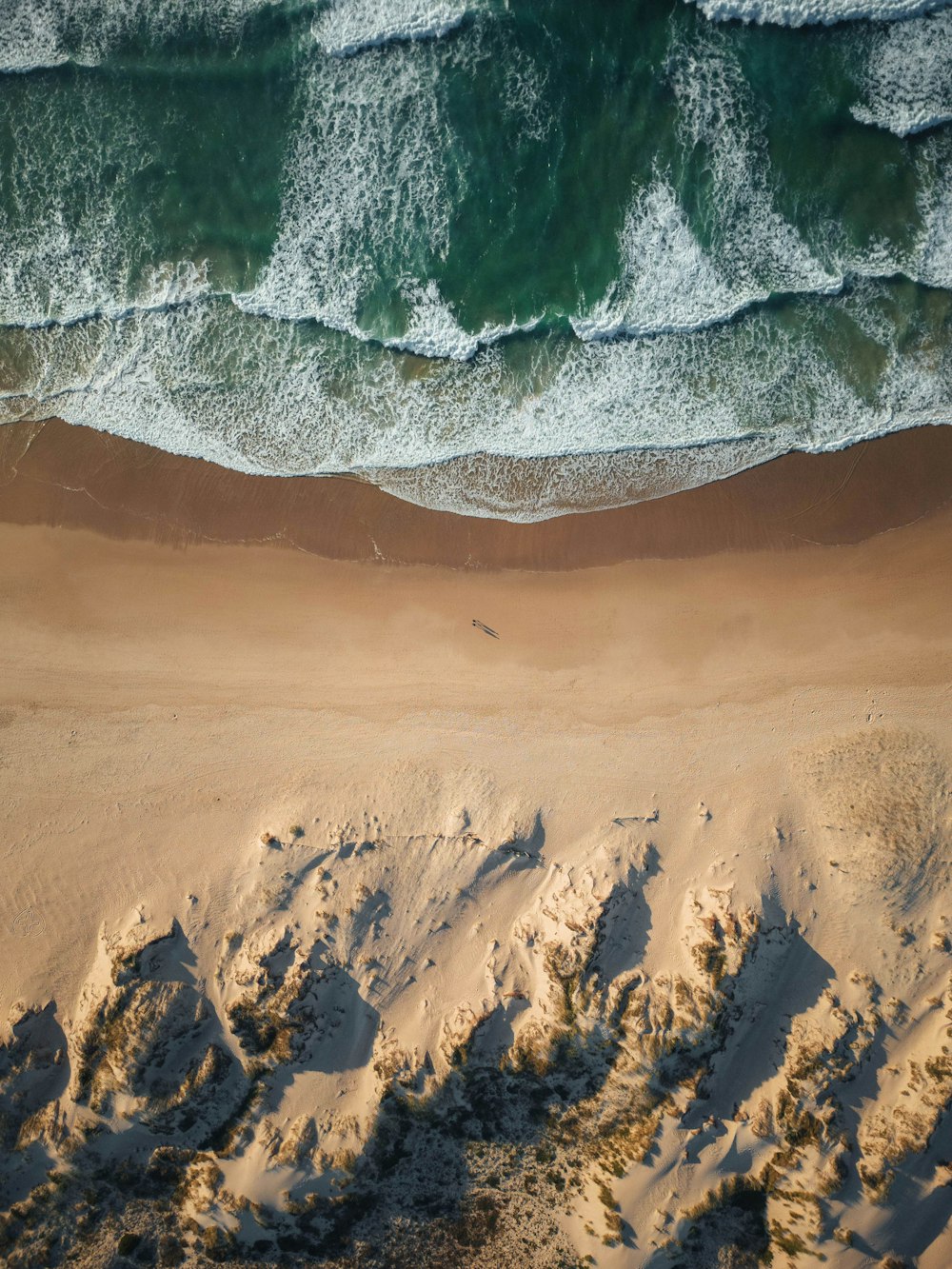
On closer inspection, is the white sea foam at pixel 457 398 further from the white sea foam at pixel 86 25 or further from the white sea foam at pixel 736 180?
the white sea foam at pixel 86 25

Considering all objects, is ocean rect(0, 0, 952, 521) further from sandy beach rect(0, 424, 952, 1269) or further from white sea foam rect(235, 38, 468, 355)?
sandy beach rect(0, 424, 952, 1269)

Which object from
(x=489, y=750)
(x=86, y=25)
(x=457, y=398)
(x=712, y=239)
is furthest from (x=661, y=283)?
(x=86, y=25)

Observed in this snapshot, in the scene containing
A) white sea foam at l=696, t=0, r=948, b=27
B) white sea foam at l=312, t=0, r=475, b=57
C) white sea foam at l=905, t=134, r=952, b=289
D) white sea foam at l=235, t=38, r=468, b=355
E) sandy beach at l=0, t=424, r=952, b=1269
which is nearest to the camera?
sandy beach at l=0, t=424, r=952, b=1269

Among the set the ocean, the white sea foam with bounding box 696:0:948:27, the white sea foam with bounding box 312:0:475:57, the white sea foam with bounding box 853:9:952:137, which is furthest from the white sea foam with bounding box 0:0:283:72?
the white sea foam with bounding box 853:9:952:137

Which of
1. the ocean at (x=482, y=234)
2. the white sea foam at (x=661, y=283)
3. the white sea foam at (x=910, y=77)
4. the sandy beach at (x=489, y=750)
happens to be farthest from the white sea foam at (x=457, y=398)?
the white sea foam at (x=910, y=77)

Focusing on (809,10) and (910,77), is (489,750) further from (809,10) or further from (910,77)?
(809,10)

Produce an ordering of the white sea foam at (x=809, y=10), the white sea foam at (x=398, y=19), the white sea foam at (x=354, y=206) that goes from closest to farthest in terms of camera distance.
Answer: the white sea foam at (x=809, y=10), the white sea foam at (x=398, y=19), the white sea foam at (x=354, y=206)
